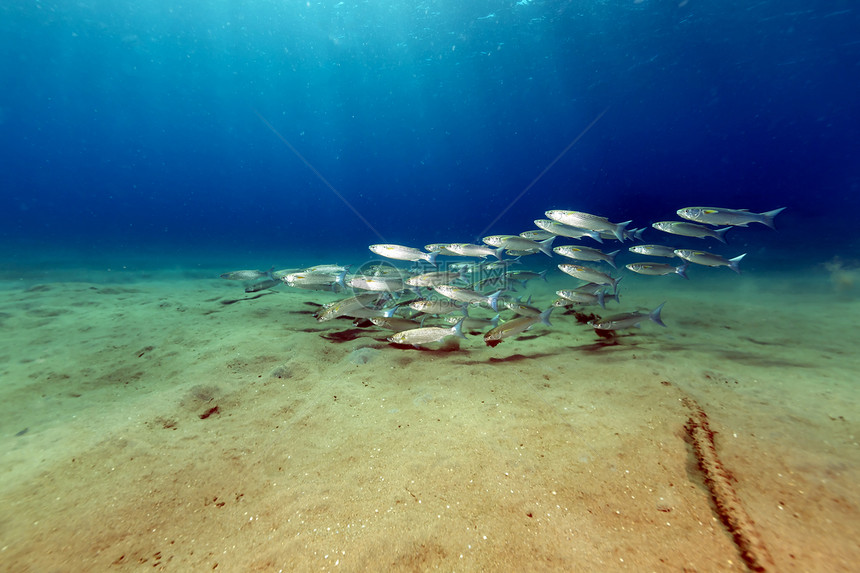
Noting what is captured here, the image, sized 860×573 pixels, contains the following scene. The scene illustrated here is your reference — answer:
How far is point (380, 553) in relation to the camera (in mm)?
2027

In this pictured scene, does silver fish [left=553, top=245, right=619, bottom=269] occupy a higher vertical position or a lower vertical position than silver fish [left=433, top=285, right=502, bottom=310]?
higher

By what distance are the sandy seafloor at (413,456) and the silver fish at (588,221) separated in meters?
2.53

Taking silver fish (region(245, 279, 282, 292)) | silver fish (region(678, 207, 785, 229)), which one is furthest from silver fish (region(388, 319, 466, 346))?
silver fish (region(245, 279, 282, 292))

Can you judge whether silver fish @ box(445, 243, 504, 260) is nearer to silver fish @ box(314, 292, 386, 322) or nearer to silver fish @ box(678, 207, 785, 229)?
silver fish @ box(314, 292, 386, 322)

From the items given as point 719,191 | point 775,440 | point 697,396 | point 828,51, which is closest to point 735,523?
point 775,440

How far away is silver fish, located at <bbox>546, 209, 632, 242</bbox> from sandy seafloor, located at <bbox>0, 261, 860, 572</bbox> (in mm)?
2526

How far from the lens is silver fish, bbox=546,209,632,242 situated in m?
6.78

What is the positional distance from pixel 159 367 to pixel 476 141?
89169mm

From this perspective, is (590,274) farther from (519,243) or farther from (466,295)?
(466,295)

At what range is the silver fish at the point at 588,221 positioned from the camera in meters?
6.78

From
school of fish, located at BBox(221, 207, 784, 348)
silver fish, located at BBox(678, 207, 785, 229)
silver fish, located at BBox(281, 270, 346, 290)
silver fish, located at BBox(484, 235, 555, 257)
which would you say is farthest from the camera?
silver fish, located at BBox(484, 235, 555, 257)

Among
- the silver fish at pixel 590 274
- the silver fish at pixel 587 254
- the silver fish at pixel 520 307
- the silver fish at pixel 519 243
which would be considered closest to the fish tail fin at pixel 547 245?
the silver fish at pixel 519 243

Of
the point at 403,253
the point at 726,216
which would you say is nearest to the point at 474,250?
the point at 403,253

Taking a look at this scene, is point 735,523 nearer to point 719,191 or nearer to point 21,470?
point 21,470
